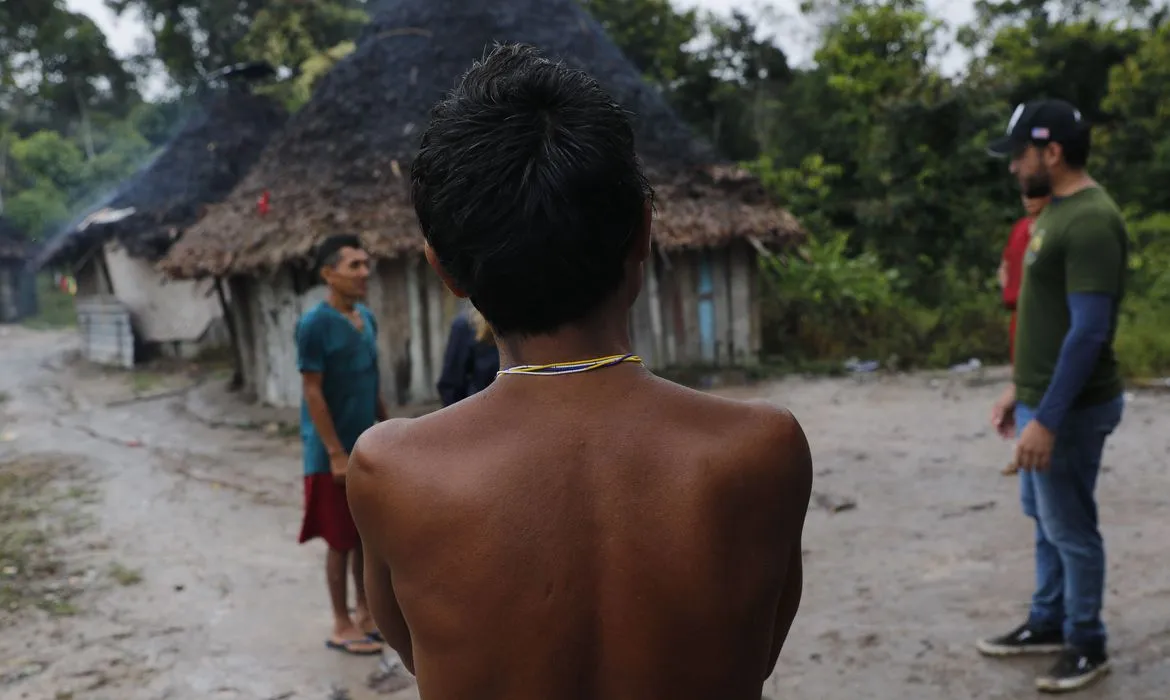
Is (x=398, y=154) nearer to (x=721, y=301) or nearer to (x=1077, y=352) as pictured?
(x=721, y=301)

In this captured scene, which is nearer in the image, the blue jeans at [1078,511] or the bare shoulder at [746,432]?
the bare shoulder at [746,432]

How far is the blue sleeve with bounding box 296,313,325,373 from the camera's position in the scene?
372 cm

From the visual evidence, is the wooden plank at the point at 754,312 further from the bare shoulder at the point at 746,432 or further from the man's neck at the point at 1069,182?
the bare shoulder at the point at 746,432

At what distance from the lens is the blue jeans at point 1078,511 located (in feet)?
10.3

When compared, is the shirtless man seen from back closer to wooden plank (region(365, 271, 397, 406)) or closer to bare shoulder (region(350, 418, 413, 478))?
bare shoulder (region(350, 418, 413, 478))

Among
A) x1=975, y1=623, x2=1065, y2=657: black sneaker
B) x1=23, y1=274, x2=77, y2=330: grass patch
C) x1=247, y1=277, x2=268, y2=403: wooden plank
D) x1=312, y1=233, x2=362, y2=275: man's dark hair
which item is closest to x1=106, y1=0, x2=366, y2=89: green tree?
x1=23, y1=274, x2=77, y2=330: grass patch

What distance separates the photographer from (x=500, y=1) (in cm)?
1210

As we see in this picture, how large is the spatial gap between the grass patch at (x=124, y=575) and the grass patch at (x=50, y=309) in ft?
73.9

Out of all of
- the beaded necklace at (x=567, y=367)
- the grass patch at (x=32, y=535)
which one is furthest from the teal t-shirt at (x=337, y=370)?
the beaded necklace at (x=567, y=367)

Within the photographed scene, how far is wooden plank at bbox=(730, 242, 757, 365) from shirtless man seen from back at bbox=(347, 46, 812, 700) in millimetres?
10860

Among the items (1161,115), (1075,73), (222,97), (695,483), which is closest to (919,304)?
(1161,115)

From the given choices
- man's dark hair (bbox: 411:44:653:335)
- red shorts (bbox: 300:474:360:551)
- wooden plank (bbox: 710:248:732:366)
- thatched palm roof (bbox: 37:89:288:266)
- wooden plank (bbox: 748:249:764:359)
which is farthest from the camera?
thatched palm roof (bbox: 37:89:288:266)

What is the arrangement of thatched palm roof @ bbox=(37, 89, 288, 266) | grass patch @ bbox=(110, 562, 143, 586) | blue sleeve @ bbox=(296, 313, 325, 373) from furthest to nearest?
thatched palm roof @ bbox=(37, 89, 288, 266), grass patch @ bbox=(110, 562, 143, 586), blue sleeve @ bbox=(296, 313, 325, 373)

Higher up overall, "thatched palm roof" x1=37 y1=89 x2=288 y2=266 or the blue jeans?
"thatched palm roof" x1=37 y1=89 x2=288 y2=266
